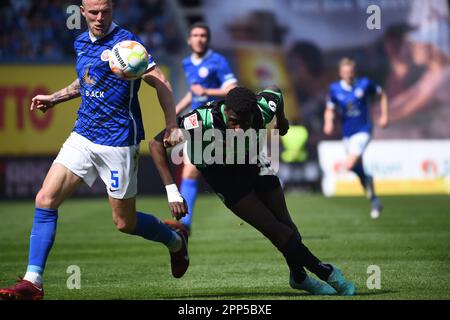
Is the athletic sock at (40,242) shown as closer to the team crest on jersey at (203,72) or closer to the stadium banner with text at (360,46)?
the team crest on jersey at (203,72)

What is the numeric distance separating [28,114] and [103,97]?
17.0 metres

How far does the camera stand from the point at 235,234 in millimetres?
13578

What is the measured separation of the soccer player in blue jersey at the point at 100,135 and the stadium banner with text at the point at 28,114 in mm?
16180

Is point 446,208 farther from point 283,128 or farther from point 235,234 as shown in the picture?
point 283,128

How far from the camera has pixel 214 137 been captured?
Result: 24.5 ft

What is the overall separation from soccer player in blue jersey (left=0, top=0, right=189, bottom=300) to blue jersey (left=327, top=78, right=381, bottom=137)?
31.5 ft

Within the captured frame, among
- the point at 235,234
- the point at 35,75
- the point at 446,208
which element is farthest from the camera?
the point at 35,75

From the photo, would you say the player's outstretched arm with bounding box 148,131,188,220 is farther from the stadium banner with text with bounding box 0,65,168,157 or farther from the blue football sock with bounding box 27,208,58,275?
the stadium banner with text with bounding box 0,65,168,157

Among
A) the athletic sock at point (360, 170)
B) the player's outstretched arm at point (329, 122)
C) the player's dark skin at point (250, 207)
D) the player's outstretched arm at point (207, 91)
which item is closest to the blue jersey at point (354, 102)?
the player's outstretched arm at point (329, 122)

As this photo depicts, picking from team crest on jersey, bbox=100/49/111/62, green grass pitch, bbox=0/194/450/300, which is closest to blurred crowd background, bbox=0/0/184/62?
green grass pitch, bbox=0/194/450/300

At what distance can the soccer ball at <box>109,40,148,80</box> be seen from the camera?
7418mm

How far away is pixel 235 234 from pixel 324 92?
1376 cm

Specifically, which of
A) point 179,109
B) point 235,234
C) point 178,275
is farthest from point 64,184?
point 235,234

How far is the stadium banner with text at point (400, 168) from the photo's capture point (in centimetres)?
2330
